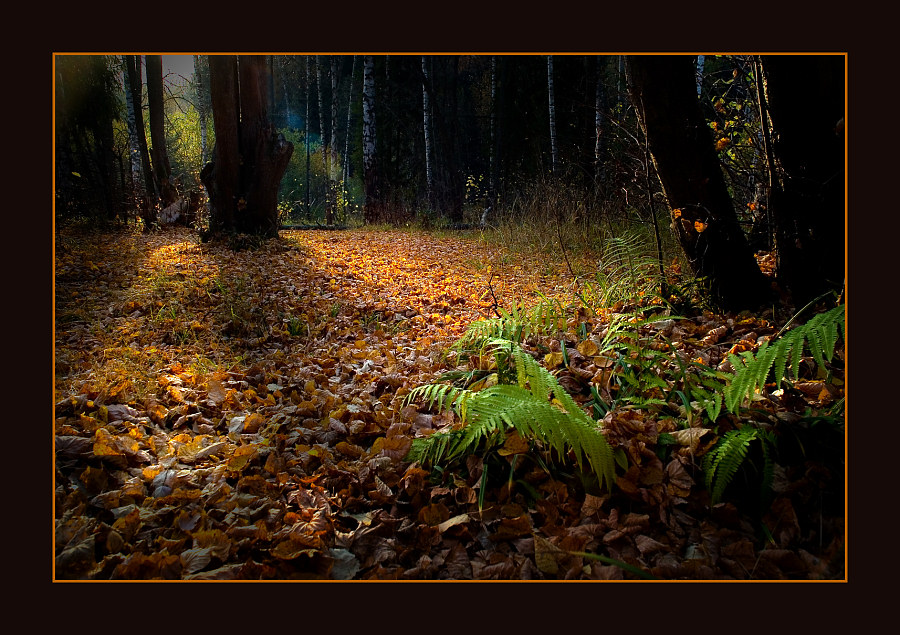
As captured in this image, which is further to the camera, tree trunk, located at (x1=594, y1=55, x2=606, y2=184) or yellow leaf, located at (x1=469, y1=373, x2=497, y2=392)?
tree trunk, located at (x1=594, y1=55, x2=606, y2=184)

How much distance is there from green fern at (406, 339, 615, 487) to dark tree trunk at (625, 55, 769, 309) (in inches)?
69.0

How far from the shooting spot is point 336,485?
1.92 meters

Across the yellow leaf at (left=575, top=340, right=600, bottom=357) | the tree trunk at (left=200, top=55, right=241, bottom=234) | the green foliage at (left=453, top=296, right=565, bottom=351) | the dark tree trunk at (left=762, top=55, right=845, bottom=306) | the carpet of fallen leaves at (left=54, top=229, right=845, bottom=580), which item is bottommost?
the carpet of fallen leaves at (left=54, top=229, right=845, bottom=580)

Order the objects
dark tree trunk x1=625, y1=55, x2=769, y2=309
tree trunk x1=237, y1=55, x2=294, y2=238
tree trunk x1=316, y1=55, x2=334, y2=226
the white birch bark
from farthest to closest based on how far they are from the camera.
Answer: tree trunk x1=316, y1=55, x2=334, y2=226, the white birch bark, tree trunk x1=237, y1=55, x2=294, y2=238, dark tree trunk x1=625, y1=55, x2=769, y2=309

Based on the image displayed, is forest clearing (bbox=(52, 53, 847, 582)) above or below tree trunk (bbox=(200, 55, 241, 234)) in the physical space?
below

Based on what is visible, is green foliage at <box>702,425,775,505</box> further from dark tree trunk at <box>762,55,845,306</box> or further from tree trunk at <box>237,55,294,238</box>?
tree trunk at <box>237,55,294,238</box>

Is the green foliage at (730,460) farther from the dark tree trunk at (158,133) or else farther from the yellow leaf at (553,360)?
the dark tree trunk at (158,133)

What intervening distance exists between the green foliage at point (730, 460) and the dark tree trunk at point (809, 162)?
154cm

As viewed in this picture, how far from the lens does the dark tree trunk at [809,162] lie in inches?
104

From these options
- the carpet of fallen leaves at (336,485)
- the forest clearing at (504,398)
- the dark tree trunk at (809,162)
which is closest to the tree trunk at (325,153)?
the forest clearing at (504,398)

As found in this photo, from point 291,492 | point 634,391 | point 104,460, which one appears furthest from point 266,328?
point 634,391

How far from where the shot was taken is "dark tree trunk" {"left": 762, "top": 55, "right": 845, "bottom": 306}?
265 cm

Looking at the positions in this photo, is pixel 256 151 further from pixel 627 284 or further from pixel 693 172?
pixel 693 172

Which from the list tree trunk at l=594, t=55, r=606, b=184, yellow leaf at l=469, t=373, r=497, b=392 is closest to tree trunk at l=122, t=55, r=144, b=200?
tree trunk at l=594, t=55, r=606, b=184
